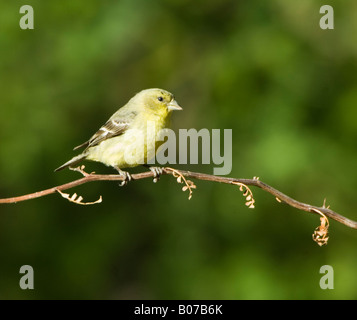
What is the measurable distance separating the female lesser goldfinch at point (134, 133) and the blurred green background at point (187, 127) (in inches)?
105

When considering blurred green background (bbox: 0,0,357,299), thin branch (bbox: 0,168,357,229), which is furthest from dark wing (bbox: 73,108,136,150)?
blurred green background (bbox: 0,0,357,299)

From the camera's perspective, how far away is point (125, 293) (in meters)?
8.30

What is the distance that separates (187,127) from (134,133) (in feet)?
10.6

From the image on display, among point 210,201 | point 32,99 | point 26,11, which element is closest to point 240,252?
point 210,201

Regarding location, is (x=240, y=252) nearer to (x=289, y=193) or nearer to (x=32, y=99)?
(x=289, y=193)

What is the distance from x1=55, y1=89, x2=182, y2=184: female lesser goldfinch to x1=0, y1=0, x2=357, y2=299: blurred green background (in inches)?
105

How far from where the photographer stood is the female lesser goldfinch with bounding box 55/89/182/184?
4492 millimetres

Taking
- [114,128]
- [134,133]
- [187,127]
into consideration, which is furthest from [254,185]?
[187,127]

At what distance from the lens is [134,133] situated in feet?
15.3

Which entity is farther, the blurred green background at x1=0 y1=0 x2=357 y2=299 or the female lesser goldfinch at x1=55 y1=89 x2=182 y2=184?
the blurred green background at x1=0 y1=0 x2=357 y2=299

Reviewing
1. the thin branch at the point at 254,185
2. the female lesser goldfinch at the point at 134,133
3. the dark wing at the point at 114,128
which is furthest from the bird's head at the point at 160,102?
the thin branch at the point at 254,185

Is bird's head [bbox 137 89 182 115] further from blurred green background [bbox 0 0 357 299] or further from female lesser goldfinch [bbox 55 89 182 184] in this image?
blurred green background [bbox 0 0 357 299]

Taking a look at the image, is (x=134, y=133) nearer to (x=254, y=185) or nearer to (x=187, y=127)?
(x=254, y=185)

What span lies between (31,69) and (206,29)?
97.8 inches
